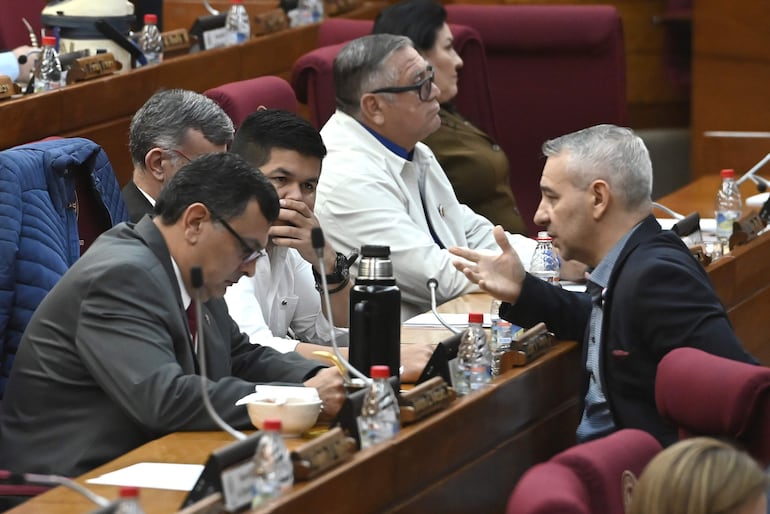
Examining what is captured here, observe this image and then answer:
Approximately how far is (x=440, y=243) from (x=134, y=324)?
64.9 inches

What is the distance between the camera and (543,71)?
576cm

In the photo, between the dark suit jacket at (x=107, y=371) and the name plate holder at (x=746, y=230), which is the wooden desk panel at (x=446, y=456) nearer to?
the dark suit jacket at (x=107, y=371)

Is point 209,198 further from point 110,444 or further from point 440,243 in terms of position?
point 440,243

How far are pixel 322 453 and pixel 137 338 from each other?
468 mm

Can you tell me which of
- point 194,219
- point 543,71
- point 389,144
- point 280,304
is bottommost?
point 543,71

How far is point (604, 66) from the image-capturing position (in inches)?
225

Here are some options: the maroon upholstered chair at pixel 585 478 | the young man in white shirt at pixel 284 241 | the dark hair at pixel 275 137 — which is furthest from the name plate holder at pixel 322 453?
the dark hair at pixel 275 137

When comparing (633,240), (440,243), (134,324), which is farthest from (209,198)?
(440,243)

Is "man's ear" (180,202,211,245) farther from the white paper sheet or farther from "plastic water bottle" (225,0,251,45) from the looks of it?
"plastic water bottle" (225,0,251,45)

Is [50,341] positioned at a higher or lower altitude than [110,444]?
higher

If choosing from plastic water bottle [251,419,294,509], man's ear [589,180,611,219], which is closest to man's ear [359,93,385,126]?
man's ear [589,180,611,219]

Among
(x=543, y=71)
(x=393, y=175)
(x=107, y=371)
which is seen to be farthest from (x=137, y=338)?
(x=543, y=71)

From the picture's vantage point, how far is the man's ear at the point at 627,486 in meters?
2.04

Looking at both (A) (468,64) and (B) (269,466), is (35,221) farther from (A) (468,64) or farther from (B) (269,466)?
(A) (468,64)
